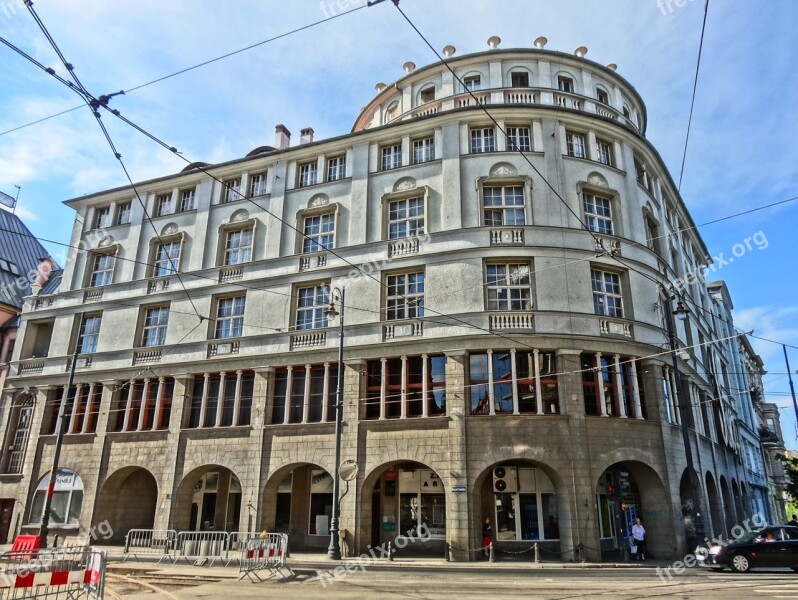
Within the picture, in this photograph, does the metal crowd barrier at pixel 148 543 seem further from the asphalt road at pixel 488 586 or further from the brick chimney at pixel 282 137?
the brick chimney at pixel 282 137

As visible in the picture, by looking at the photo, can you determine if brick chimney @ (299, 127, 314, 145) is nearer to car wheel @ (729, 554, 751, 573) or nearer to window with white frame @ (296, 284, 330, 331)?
window with white frame @ (296, 284, 330, 331)

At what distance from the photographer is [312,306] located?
27.5m

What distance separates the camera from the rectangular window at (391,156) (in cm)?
2856

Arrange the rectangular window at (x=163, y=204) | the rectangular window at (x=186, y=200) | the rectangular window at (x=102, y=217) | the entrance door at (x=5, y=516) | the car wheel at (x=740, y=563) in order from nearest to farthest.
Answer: the car wheel at (x=740, y=563) < the entrance door at (x=5, y=516) < the rectangular window at (x=186, y=200) < the rectangular window at (x=163, y=204) < the rectangular window at (x=102, y=217)

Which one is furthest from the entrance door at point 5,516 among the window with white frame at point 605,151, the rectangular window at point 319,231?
the window with white frame at point 605,151

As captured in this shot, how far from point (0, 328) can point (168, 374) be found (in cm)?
1943

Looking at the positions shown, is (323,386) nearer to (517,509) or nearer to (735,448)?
(517,509)

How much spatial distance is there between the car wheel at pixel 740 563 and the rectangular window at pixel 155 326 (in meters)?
27.2

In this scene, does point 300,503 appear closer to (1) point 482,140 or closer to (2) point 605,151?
(1) point 482,140

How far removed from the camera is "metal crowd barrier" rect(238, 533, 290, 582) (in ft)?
56.6

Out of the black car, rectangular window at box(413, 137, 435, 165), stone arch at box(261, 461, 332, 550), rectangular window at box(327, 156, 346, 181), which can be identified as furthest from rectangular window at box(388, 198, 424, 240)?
the black car

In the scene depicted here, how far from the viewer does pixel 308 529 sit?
25.9 metres

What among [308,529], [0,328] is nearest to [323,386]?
[308,529]

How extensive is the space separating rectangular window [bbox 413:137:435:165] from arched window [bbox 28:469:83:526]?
24.0m
